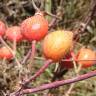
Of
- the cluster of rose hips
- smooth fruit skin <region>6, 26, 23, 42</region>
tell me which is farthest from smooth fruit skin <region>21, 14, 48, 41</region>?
smooth fruit skin <region>6, 26, 23, 42</region>

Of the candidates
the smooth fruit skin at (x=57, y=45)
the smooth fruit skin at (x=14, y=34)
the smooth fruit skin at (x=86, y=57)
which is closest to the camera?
the smooth fruit skin at (x=57, y=45)

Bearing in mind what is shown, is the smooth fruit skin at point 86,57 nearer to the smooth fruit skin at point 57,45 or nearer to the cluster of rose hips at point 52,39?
the cluster of rose hips at point 52,39

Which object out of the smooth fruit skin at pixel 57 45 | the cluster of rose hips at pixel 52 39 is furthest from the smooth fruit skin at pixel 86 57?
the smooth fruit skin at pixel 57 45

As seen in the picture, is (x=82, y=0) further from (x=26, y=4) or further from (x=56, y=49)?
(x=56, y=49)

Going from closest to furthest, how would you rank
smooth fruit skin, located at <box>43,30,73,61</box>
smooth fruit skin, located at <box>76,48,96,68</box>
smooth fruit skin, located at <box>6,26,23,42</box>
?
smooth fruit skin, located at <box>43,30,73,61</box> < smooth fruit skin, located at <box>76,48,96,68</box> < smooth fruit skin, located at <box>6,26,23,42</box>

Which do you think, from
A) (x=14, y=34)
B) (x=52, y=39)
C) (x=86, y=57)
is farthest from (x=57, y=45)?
(x=14, y=34)

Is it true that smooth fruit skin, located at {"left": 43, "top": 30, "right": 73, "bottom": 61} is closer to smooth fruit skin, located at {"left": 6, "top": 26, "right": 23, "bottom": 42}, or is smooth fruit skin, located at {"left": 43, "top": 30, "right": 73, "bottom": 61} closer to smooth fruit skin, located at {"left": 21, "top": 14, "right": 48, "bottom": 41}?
smooth fruit skin, located at {"left": 21, "top": 14, "right": 48, "bottom": 41}
